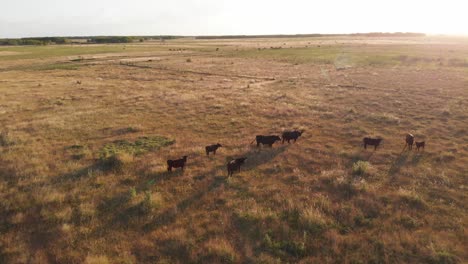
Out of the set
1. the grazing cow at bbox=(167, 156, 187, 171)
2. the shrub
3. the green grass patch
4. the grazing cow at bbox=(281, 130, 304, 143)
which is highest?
the green grass patch

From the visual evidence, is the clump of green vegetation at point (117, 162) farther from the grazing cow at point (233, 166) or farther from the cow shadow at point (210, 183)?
the grazing cow at point (233, 166)

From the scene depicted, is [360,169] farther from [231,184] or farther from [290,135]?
[231,184]

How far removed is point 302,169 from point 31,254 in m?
10.6

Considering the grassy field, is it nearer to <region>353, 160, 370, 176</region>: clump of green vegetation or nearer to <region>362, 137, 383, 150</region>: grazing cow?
<region>353, 160, 370, 176</region>: clump of green vegetation

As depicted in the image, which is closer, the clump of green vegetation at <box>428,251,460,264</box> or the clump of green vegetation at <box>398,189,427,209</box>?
the clump of green vegetation at <box>428,251,460,264</box>

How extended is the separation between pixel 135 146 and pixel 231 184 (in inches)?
295

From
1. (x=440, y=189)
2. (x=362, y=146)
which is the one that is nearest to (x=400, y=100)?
(x=362, y=146)

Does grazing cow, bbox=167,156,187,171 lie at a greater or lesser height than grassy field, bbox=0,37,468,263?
greater

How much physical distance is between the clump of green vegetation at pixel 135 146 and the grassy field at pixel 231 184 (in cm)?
7

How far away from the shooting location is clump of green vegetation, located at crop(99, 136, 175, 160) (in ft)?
54.9

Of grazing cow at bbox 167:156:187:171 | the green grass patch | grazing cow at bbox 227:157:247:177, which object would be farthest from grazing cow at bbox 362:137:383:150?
the green grass patch

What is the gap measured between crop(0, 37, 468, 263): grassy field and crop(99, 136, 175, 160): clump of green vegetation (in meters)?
0.07

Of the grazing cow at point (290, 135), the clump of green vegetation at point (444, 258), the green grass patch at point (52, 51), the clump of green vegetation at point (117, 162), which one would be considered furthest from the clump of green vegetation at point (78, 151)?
the green grass patch at point (52, 51)

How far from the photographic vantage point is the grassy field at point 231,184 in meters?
9.03
